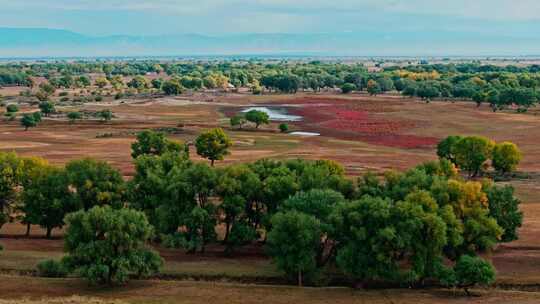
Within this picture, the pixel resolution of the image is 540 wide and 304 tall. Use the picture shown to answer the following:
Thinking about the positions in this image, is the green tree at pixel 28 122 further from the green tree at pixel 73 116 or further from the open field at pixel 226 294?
the open field at pixel 226 294

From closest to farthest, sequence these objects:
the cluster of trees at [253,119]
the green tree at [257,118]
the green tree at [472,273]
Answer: the green tree at [472,273], the cluster of trees at [253,119], the green tree at [257,118]

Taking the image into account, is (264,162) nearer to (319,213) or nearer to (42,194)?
(319,213)

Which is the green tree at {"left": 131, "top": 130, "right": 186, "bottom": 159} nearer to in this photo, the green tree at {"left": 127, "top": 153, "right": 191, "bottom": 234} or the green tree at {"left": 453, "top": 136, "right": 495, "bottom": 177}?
the green tree at {"left": 127, "top": 153, "right": 191, "bottom": 234}

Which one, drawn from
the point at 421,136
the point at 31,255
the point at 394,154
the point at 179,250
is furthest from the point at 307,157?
the point at 31,255

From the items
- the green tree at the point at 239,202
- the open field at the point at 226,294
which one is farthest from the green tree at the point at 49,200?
the green tree at the point at 239,202

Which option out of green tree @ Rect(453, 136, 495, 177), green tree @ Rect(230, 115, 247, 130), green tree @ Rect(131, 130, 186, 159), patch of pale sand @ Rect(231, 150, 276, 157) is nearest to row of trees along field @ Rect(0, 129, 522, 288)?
green tree @ Rect(131, 130, 186, 159)

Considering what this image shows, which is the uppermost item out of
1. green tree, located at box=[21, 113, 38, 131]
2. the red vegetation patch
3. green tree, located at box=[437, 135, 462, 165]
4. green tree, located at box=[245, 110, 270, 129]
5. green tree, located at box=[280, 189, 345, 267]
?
green tree, located at box=[280, 189, 345, 267]
